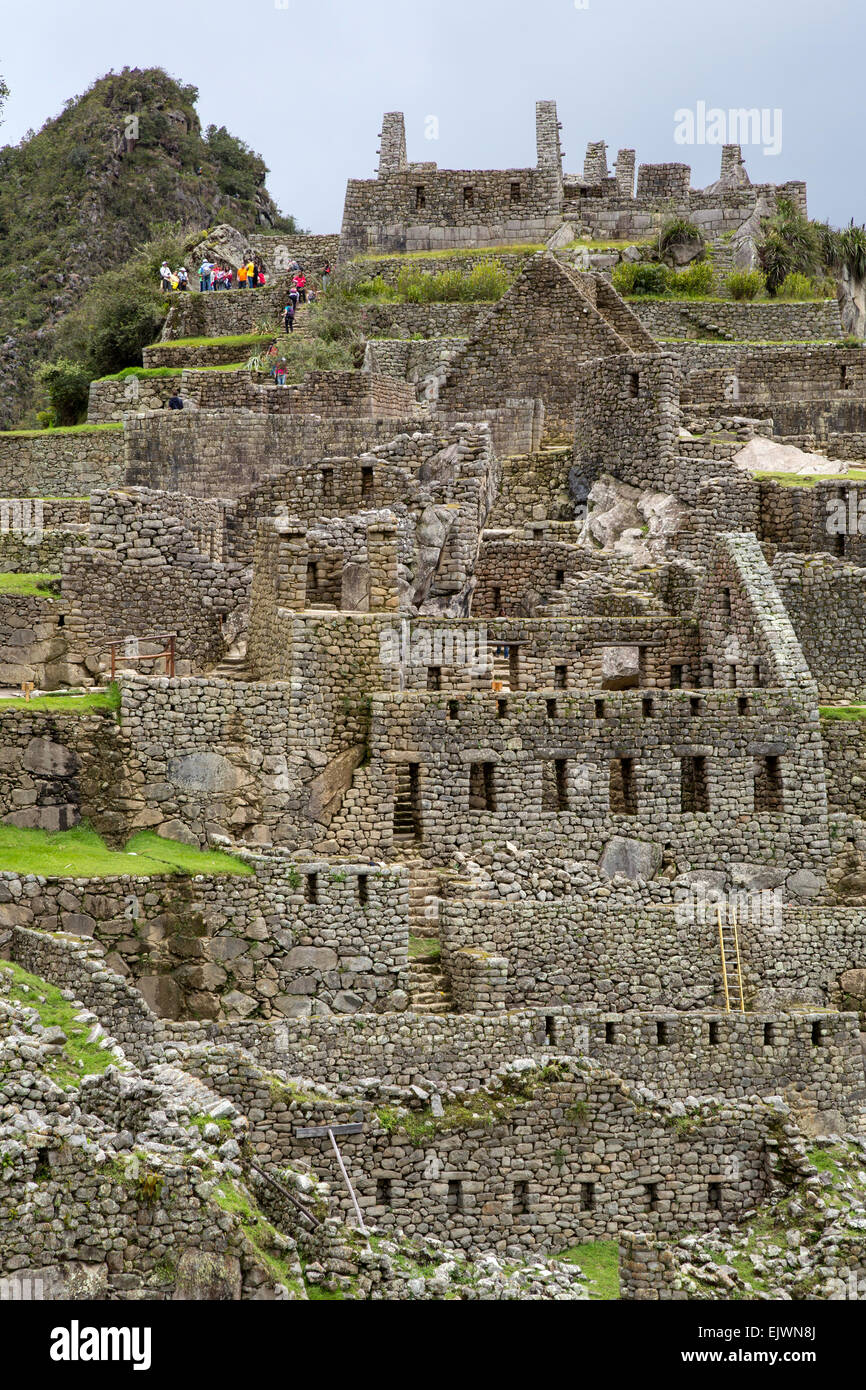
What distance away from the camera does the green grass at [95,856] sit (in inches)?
935

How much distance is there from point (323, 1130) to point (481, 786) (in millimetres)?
6152

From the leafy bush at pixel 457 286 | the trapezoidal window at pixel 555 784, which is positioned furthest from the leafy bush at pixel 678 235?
the trapezoidal window at pixel 555 784

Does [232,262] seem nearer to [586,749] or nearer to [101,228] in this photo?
[101,228]

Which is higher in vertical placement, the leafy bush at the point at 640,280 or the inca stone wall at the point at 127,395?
the leafy bush at the point at 640,280

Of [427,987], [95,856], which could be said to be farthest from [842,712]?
[95,856]

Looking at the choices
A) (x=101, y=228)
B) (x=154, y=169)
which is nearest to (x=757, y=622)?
(x=101, y=228)

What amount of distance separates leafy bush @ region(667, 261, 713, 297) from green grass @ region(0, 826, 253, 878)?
23.6m

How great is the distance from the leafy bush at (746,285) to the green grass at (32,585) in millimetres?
20201

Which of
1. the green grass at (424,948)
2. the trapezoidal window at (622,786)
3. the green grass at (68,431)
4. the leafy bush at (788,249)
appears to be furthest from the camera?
the leafy bush at (788,249)

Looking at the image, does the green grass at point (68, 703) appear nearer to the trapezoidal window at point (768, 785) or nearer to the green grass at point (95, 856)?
the green grass at point (95, 856)

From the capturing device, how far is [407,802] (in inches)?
1080

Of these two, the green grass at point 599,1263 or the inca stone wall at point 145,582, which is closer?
the green grass at point 599,1263

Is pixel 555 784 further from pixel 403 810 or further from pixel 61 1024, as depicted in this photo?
pixel 61 1024

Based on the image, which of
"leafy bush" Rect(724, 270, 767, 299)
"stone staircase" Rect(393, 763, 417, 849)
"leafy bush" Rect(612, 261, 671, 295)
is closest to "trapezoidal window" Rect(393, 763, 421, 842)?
"stone staircase" Rect(393, 763, 417, 849)
